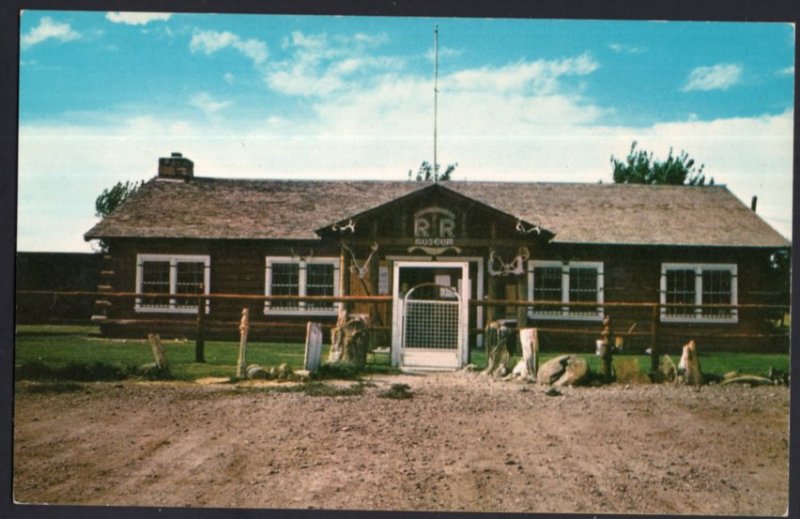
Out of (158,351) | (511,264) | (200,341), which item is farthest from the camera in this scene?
(511,264)

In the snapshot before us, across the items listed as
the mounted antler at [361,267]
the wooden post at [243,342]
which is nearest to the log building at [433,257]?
the mounted antler at [361,267]

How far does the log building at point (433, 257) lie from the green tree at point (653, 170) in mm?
129

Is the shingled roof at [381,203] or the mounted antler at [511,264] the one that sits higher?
the shingled roof at [381,203]

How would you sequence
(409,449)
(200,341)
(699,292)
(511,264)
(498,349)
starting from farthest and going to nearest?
(498,349)
(511,264)
(200,341)
(699,292)
(409,449)

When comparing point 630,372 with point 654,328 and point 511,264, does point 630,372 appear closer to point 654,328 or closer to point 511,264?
point 654,328

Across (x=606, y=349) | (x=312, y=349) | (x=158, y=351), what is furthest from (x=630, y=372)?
A: (x=158, y=351)

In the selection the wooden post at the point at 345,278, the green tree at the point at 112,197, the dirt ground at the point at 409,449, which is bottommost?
the dirt ground at the point at 409,449

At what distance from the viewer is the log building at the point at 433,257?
5.80 metres

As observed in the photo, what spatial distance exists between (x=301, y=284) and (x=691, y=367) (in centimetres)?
417

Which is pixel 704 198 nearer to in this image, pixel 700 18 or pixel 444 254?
pixel 700 18

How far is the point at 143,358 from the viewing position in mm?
5918

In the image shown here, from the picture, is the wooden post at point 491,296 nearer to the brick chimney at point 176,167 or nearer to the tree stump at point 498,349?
the tree stump at point 498,349

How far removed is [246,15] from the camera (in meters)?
5.34

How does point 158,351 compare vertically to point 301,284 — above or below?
below
